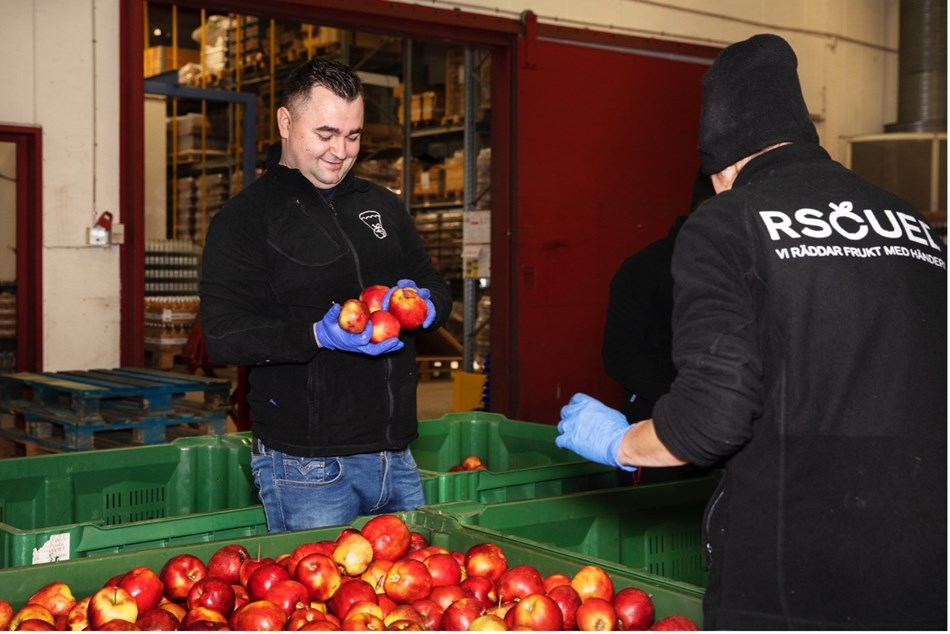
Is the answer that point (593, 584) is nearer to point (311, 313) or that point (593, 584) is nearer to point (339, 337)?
point (339, 337)

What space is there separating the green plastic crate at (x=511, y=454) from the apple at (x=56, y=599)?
163 centimetres

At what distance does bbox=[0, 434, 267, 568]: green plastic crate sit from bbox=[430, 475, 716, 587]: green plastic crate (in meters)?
0.72

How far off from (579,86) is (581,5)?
0.69m

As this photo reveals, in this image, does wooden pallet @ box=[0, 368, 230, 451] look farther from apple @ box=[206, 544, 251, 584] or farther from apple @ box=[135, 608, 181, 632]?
apple @ box=[135, 608, 181, 632]

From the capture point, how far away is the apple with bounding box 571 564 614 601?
2.39 metres

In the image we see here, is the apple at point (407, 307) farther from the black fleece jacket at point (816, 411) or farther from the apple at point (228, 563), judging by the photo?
the black fleece jacket at point (816, 411)

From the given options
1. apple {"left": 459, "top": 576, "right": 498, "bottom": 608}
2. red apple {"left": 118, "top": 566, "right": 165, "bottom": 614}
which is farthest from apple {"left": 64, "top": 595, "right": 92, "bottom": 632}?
apple {"left": 459, "top": 576, "right": 498, "bottom": 608}

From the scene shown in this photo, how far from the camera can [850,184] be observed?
6.47 feet

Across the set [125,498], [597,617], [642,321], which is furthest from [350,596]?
[642,321]

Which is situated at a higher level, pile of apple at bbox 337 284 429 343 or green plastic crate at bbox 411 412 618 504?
pile of apple at bbox 337 284 429 343

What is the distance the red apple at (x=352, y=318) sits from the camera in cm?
276

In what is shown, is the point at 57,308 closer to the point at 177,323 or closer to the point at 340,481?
the point at 177,323

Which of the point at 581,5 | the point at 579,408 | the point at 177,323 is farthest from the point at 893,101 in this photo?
the point at 579,408

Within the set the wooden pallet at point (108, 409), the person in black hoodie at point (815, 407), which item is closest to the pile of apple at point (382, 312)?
the person in black hoodie at point (815, 407)
